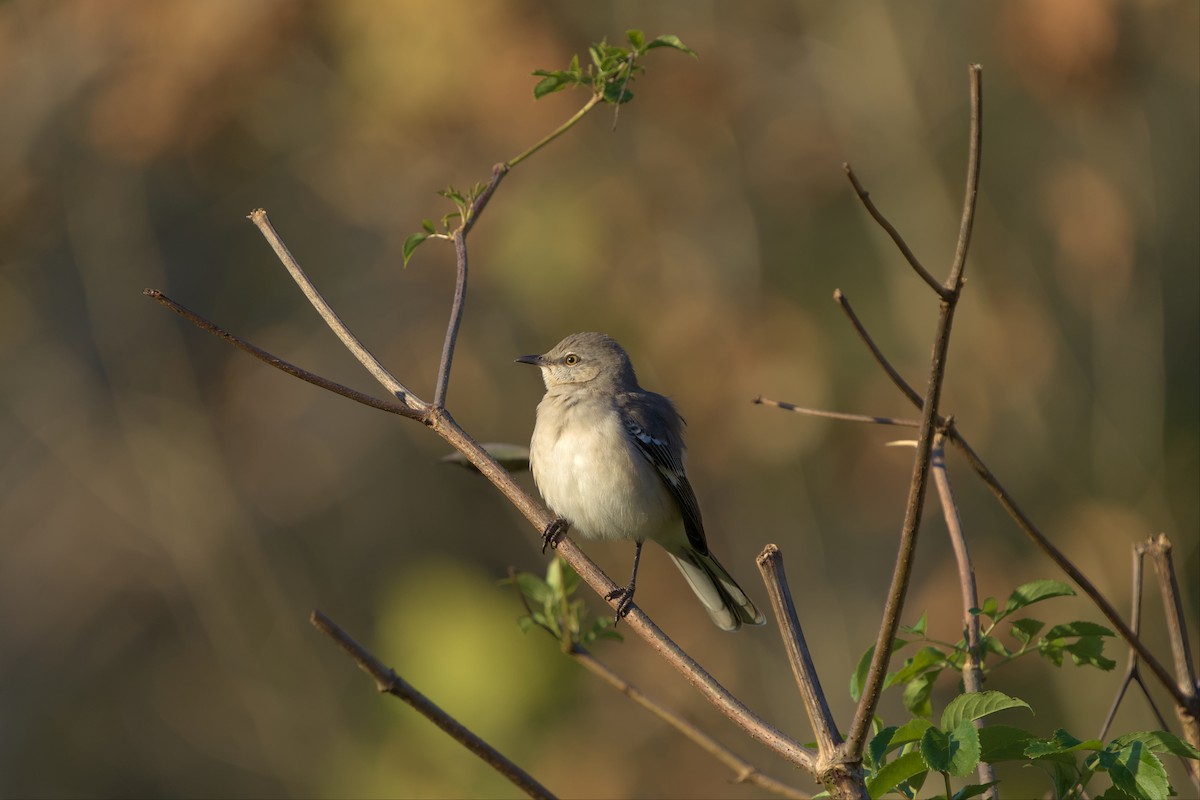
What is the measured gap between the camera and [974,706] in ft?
6.13

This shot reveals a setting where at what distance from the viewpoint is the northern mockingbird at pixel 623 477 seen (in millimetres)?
4984

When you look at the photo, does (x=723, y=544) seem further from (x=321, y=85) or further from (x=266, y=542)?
(x=321, y=85)

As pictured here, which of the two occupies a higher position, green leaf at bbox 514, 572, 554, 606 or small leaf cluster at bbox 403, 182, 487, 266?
small leaf cluster at bbox 403, 182, 487, 266

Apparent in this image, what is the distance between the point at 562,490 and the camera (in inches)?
198

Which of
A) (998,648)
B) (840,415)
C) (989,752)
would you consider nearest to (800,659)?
(989,752)

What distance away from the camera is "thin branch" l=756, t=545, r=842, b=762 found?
1.89 m

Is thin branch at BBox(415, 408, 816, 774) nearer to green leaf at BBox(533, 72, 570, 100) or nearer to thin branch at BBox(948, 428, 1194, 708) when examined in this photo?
thin branch at BBox(948, 428, 1194, 708)

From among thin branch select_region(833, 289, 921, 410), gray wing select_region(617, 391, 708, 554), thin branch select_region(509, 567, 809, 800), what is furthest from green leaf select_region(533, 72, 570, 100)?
gray wing select_region(617, 391, 708, 554)

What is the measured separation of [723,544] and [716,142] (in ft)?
11.9

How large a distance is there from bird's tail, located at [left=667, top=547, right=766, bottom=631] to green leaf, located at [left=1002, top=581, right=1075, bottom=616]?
2092mm

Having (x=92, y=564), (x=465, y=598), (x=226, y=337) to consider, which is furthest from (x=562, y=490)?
(x=92, y=564)

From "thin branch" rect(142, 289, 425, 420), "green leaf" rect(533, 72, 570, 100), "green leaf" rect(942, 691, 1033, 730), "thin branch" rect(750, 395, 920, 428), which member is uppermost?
"green leaf" rect(533, 72, 570, 100)

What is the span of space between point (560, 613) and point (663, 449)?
215 centimetres

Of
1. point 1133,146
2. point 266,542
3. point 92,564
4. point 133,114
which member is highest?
point 1133,146
